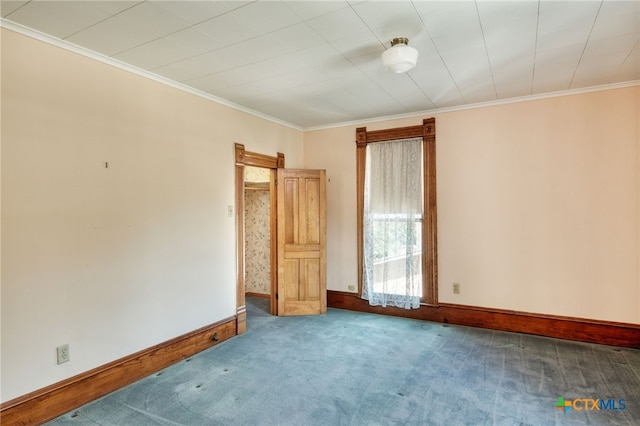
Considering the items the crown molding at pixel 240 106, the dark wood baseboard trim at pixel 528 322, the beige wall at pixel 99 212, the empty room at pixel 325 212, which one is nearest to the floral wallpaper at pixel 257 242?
the empty room at pixel 325 212

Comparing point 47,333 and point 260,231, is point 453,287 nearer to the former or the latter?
point 260,231

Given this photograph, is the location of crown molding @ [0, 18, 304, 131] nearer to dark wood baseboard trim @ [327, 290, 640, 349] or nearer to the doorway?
the doorway

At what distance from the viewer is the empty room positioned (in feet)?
7.47

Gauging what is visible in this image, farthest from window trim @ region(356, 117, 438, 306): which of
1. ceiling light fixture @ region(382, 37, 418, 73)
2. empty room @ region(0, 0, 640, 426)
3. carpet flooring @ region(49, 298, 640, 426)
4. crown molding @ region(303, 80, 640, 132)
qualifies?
ceiling light fixture @ region(382, 37, 418, 73)

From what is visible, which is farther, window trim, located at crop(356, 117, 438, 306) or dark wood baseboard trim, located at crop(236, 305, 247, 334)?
window trim, located at crop(356, 117, 438, 306)

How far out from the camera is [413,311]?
4.41 meters

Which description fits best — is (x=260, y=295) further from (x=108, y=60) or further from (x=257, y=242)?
(x=108, y=60)

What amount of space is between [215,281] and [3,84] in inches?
93.5

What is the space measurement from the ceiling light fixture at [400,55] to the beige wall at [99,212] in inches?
80.9

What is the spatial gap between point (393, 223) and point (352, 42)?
100.0 inches

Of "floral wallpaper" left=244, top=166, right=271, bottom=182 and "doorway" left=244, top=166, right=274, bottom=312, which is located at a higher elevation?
"floral wallpaper" left=244, top=166, right=271, bottom=182

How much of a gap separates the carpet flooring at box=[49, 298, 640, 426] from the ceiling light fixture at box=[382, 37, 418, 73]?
241 centimetres

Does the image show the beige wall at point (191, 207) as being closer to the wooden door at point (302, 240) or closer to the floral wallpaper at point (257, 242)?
the wooden door at point (302, 240)

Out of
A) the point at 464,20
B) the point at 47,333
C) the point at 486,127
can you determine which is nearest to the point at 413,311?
the point at 486,127
